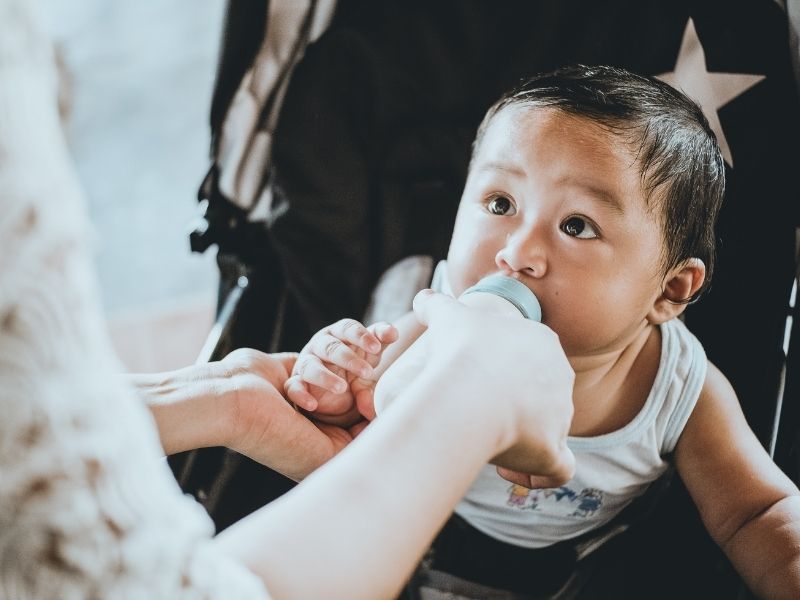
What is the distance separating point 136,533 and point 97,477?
35mm

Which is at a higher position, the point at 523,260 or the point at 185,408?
the point at 523,260

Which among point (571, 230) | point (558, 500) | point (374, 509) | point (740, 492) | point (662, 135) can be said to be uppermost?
point (662, 135)

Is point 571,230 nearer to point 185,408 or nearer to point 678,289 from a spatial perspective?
point 678,289

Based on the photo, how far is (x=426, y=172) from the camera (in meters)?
1.10

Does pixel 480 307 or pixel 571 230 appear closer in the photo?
pixel 480 307

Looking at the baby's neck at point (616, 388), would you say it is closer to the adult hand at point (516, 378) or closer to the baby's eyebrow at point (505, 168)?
the baby's eyebrow at point (505, 168)

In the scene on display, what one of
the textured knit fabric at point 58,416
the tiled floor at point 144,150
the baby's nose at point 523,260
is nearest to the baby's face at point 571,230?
the baby's nose at point 523,260

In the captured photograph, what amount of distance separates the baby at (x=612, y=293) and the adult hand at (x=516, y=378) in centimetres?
21

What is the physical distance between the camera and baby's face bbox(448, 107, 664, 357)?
0.70m

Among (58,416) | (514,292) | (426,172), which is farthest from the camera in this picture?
(426,172)

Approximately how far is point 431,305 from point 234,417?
0.87 feet

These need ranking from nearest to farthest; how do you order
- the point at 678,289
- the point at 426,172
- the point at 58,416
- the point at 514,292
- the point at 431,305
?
the point at 58,416 → the point at 431,305 → the point at 514,292 → the point at 678,289 → the point at 426,172

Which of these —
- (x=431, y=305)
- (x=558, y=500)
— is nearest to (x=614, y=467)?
(x=558, y=500)

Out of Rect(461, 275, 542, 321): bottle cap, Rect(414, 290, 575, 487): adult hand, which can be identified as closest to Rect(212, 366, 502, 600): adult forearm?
Rect(414, 290, 575, 487): adult hand
